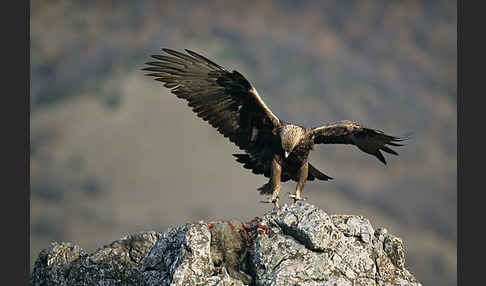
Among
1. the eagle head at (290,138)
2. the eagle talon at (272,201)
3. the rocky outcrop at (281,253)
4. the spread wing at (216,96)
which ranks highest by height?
the spread wing at (216,96)

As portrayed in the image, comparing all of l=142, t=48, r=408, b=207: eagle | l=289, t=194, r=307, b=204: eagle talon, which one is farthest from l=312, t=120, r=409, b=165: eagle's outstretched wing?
l=289, t=194, r=307, b=204: eagle talon

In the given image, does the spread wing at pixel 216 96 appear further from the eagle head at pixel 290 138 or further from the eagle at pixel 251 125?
the eagle head at pixel 290 138

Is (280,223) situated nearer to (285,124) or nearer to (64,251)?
(285,124)

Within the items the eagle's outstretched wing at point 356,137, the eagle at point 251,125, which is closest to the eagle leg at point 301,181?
the eagle at point 251,125

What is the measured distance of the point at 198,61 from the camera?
15.9m

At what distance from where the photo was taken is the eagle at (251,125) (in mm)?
14953

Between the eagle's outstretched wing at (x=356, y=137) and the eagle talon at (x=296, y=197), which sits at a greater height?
the eagle's outstretched wing at (x=356, y=137)

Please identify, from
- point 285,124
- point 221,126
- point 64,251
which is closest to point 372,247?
point 285,124

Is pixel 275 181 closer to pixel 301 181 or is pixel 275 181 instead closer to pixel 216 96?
pixel 301 181

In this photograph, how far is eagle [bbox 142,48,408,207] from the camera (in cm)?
1495

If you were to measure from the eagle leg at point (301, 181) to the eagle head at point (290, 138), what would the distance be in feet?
2.80

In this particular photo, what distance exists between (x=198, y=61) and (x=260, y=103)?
223 cm

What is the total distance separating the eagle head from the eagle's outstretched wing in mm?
699

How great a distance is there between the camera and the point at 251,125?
15.7 m
